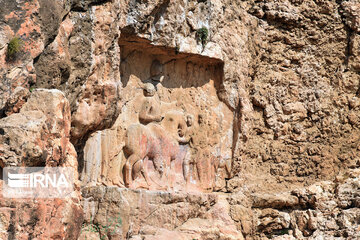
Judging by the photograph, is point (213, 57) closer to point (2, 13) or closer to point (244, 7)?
point (244, 7)

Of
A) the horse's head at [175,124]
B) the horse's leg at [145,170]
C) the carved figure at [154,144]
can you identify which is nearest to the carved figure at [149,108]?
the carved figure at [154,144]

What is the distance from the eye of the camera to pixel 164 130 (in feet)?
32.6

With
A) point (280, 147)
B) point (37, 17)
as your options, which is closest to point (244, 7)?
point (280, 147)

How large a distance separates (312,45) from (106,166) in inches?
197

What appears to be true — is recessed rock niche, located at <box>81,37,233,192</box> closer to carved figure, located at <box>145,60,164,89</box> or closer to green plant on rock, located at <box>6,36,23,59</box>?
carved figure, located at <box>145,60,164,89</box>

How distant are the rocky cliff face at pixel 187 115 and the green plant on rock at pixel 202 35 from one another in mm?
24

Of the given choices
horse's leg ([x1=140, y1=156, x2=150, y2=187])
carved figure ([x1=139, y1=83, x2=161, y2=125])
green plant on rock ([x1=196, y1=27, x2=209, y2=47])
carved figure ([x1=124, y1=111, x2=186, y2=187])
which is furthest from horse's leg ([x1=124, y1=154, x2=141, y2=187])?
green plant on rock ([x1=196, y1=27, x2=209, y2=47])

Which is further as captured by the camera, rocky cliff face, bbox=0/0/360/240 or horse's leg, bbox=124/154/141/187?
horse's leg, bbox=124/154/141/187

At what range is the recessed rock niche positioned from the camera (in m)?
9.20

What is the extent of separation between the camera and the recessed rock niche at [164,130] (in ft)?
30.2

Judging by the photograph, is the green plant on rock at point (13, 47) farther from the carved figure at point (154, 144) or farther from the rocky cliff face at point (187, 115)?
the carved figure at point (154, 144)

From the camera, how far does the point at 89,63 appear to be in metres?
7.77

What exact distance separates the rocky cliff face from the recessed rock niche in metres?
0.02

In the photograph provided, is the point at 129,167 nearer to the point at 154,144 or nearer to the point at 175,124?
the point at 154,144
